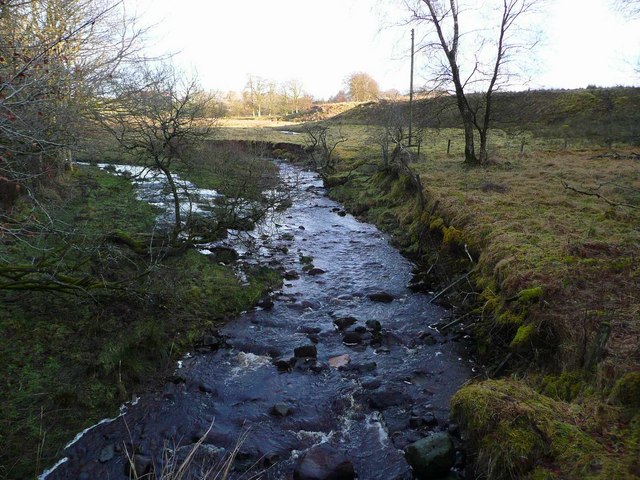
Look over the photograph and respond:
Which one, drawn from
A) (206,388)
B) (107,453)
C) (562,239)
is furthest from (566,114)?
(107,453)

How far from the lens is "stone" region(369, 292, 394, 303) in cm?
948

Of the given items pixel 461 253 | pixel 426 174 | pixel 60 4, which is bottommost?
pixel 461 253

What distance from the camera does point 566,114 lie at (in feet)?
110

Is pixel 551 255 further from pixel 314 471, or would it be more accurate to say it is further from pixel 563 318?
pixel 314 471

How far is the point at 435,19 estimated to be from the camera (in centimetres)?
1720

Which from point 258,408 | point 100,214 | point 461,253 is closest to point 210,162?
point 100,214

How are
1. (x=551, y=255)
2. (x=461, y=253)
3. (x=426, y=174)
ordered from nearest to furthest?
(x=551, y=255) → (x=461, y=253) → (x=426, y=174)

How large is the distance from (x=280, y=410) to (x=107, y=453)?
7.11 feet

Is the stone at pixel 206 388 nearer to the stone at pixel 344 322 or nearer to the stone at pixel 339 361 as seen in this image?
the stone at pixel 339 361

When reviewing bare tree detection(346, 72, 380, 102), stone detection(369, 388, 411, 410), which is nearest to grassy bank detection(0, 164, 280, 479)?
stone detection(369, 388, 411, 410)

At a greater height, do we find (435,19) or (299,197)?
(435,19)

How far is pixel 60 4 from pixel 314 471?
267 inches

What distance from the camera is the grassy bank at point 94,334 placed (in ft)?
17.7

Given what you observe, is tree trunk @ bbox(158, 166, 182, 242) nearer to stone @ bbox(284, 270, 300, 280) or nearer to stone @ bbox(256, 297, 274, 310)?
stone @ bbox(256, 297, 274, 310)
